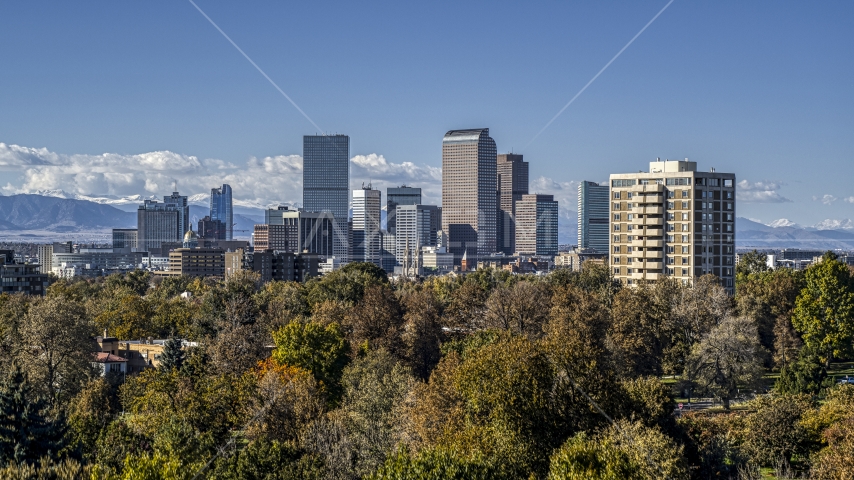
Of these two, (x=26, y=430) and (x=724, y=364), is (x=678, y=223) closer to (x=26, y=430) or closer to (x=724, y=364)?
(x=724, y=364)

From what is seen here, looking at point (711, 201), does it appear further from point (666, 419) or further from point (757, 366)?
point (666, 419)

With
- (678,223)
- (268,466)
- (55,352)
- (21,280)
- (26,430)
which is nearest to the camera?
(268,466)

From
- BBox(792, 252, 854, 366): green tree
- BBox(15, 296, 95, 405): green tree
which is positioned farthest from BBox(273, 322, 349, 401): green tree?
BBox(792, 252, 854, 366): green tree

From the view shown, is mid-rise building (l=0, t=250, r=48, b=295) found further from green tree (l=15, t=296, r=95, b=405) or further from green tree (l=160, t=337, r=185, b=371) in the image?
green tree (l=160, t=337, r=185, b=371)

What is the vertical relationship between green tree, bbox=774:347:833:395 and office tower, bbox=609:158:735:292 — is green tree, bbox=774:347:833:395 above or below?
below

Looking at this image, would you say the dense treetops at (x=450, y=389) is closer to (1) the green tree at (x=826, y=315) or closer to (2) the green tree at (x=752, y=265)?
(1) the green tree at (x=826, y=315)

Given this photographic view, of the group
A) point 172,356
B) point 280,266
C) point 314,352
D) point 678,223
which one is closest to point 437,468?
point 314,352
